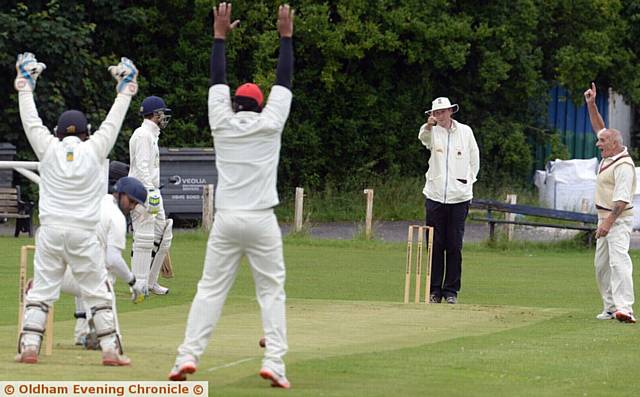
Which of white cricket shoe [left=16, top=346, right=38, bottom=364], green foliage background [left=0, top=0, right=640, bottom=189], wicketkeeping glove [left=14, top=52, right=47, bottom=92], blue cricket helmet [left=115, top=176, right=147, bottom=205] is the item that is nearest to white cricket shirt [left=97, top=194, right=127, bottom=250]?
blue cricket helmet [left=115, top=176, right=147, bottom=205]

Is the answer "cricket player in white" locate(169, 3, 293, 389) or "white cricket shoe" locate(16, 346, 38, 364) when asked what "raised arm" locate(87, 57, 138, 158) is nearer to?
"cricket player in white" locate(169, 3, 293, 389)

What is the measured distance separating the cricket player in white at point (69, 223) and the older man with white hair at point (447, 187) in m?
6.51

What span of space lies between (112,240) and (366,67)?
26.3m

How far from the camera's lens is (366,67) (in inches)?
1459

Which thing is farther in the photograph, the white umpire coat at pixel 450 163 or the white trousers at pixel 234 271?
the white umpire coat at pixel 450 163

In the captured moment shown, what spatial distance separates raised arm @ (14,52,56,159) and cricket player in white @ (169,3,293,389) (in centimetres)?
152

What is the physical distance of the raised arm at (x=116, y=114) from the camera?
33.6 feet

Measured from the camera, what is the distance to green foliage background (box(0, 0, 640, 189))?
34.8m

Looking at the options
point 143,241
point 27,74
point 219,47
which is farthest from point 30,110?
point 143,241

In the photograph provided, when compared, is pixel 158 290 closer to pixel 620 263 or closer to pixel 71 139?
pixel 620 263

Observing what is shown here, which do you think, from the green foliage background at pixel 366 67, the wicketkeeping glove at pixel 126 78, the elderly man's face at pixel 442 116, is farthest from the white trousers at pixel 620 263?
the green foliage background at pixel 366 67

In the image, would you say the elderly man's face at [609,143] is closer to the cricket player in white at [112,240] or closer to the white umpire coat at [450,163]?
the white umpire coat at [450,163]

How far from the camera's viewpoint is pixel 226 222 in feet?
30.4

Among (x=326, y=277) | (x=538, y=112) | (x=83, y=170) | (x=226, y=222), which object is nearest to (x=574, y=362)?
(x=226, y=222)
